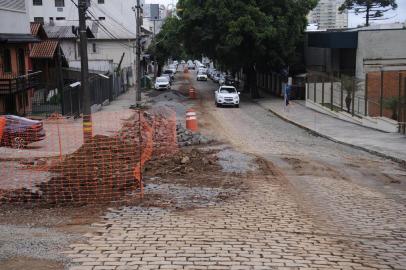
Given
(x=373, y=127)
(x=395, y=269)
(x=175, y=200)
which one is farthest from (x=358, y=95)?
(x=395, y=269)

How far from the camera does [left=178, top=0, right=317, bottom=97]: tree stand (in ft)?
150

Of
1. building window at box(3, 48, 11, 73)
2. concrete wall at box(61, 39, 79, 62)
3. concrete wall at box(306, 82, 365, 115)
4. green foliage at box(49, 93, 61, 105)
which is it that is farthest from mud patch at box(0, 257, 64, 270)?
concrete wall at box(61, 39, 79, 62)

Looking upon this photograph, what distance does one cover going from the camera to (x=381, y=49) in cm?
4297

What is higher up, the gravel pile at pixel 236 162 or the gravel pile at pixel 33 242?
the gravel pile at pixel 33 242

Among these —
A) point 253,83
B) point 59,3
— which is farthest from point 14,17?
point 59,3

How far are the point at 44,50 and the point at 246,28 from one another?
15.7 m

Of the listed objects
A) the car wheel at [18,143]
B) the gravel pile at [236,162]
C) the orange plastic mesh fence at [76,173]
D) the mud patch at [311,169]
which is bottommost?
the mud patch at [311,169]

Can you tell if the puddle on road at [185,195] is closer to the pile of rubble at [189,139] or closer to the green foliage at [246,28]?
the pile of rubble at [189,139]

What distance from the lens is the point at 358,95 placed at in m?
32.4

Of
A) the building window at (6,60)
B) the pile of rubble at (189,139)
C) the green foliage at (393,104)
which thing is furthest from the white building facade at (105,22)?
the pile of rubble at (189,139)

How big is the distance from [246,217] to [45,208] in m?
3.56

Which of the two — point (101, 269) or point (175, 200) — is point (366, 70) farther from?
point (101, 269)

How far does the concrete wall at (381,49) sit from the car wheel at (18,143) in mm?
30312

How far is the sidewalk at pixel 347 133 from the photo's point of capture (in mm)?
21688
